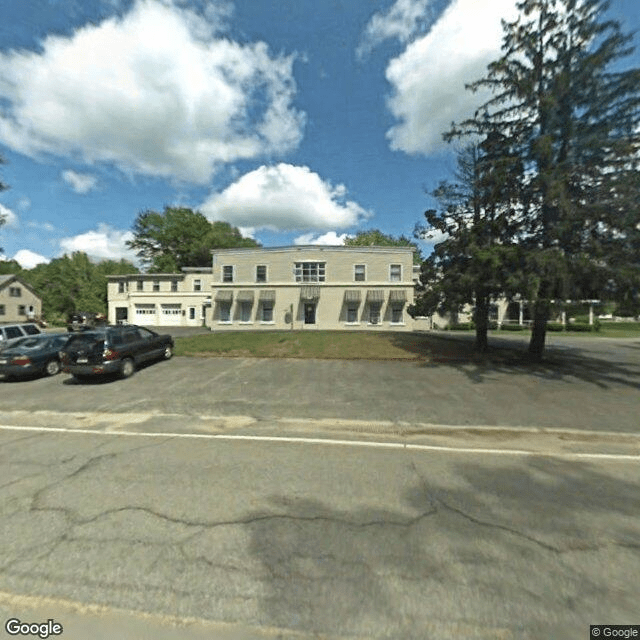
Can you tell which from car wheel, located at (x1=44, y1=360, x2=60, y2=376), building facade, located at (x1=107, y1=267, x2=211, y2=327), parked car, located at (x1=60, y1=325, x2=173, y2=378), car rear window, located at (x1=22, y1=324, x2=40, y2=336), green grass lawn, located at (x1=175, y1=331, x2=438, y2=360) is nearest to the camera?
parked car, located at (x1=60, y1=325, x2=173, y2=378)

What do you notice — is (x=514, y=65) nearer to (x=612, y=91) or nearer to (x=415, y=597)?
(x=612, y=91)

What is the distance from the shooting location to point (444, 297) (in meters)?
13.2

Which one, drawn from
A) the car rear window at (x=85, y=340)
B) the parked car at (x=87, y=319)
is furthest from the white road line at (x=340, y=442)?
the parked car at (x=87, y=319)

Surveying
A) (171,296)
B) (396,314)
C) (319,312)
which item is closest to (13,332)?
(319,312)

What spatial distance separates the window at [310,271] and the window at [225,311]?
22.9 ft

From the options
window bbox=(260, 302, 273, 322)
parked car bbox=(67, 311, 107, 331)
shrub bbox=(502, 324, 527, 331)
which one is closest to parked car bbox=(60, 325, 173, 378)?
window bbox=(260, 302, 273, 322)

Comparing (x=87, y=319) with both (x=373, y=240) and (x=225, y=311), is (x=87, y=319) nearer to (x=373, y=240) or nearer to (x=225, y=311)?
(x=225, y=311)

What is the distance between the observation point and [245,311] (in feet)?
101

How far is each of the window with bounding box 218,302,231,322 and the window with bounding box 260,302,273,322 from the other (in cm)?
313

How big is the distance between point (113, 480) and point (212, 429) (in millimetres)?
2133

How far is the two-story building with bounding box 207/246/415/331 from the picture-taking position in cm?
2942

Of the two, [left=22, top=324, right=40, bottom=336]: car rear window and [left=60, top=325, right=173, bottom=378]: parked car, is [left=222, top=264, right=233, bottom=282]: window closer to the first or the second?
[left=22, top=324, right=40, bottom=336]: car rear window

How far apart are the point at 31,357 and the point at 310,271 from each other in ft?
71.0

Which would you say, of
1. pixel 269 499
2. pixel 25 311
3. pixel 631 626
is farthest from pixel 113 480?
pixel 25 311
